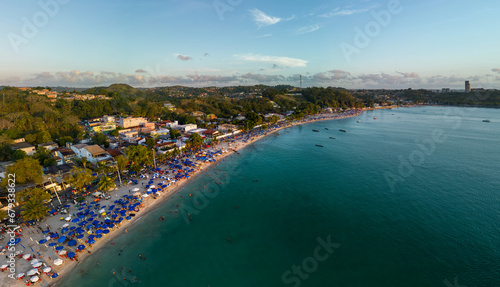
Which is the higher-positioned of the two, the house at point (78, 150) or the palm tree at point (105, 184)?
the house at point (78, 150)

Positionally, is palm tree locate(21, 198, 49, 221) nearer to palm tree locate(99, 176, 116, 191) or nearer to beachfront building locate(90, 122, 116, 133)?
palm tree locate(99, 176, 116, 191)

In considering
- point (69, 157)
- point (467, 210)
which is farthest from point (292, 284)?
point (69, 157)

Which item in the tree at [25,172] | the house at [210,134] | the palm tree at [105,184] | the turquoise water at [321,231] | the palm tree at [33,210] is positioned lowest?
the turquoise water at [321,231]

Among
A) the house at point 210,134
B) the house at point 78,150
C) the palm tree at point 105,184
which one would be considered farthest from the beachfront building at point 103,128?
the palm tree at point 105,184

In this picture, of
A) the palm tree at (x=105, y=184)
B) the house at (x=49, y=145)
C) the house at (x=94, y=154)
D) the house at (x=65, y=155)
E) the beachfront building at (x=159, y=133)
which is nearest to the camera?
the palm tree at (x=105, y=184)

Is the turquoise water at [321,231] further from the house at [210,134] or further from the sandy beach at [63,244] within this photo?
the house at [210,134]

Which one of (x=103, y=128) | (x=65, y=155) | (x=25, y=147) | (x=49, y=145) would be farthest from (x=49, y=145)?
(x=103, y=128)

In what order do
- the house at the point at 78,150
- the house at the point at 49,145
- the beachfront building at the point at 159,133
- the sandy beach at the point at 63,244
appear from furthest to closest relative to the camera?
the beachfront building at the point at 159,133, the house at the point at 49,145, the house at the point at 78,150, the sandy beach at the point at 63,244
